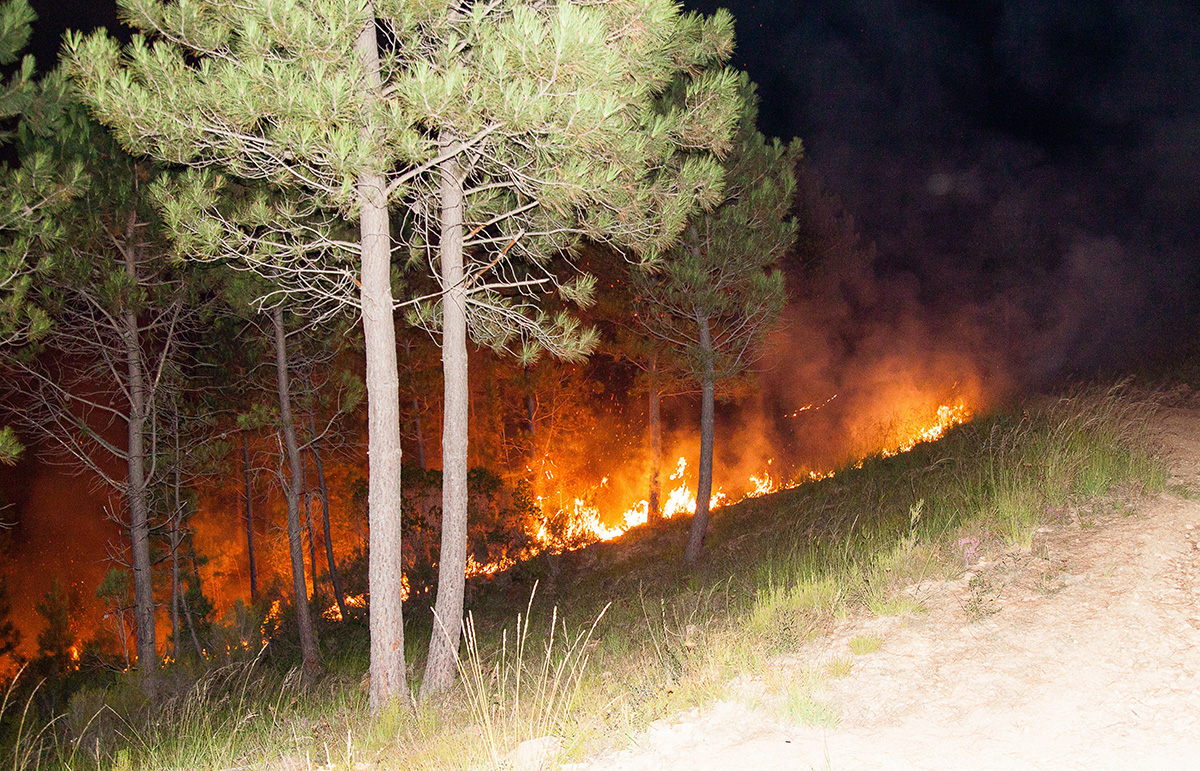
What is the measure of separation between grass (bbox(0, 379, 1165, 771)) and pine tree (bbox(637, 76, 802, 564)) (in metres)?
3.16

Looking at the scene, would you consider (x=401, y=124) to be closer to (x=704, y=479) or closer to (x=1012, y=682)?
(x=1012, y=682)

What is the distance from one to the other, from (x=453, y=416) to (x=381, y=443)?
2.87ft

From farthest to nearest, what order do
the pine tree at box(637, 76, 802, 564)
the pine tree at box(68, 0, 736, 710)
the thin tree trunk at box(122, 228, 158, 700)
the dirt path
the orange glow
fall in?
the orange glow
the pine tree at box(637, 76, 802, 564)
the thin tree trunk at box(122, 228, 158, 700)
the pine tree at box(68, 0, 736, 710)
the dirt path

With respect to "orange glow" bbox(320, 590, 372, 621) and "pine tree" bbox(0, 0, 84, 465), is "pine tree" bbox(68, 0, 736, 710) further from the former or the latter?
"orange glow" bbox(320, 590, 372, 621)

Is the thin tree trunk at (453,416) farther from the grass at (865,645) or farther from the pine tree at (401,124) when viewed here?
the grass at (865,645)

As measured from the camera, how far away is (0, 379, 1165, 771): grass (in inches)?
163

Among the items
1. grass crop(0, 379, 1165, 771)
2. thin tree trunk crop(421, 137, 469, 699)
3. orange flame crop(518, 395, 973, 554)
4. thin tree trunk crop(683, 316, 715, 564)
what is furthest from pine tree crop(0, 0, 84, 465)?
orange flame crop(518, 395, 973, 554)

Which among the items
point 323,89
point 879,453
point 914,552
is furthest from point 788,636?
point 879,453

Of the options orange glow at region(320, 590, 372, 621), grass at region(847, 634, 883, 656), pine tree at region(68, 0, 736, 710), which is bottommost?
orange glow at region(320, 590, 372, 621)

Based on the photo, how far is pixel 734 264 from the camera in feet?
41.4

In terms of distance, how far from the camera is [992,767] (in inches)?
122

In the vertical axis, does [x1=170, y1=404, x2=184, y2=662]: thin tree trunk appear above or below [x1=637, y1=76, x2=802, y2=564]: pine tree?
below

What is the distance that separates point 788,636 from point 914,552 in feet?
5.80

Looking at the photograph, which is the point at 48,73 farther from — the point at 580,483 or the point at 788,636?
the point at 580,483
